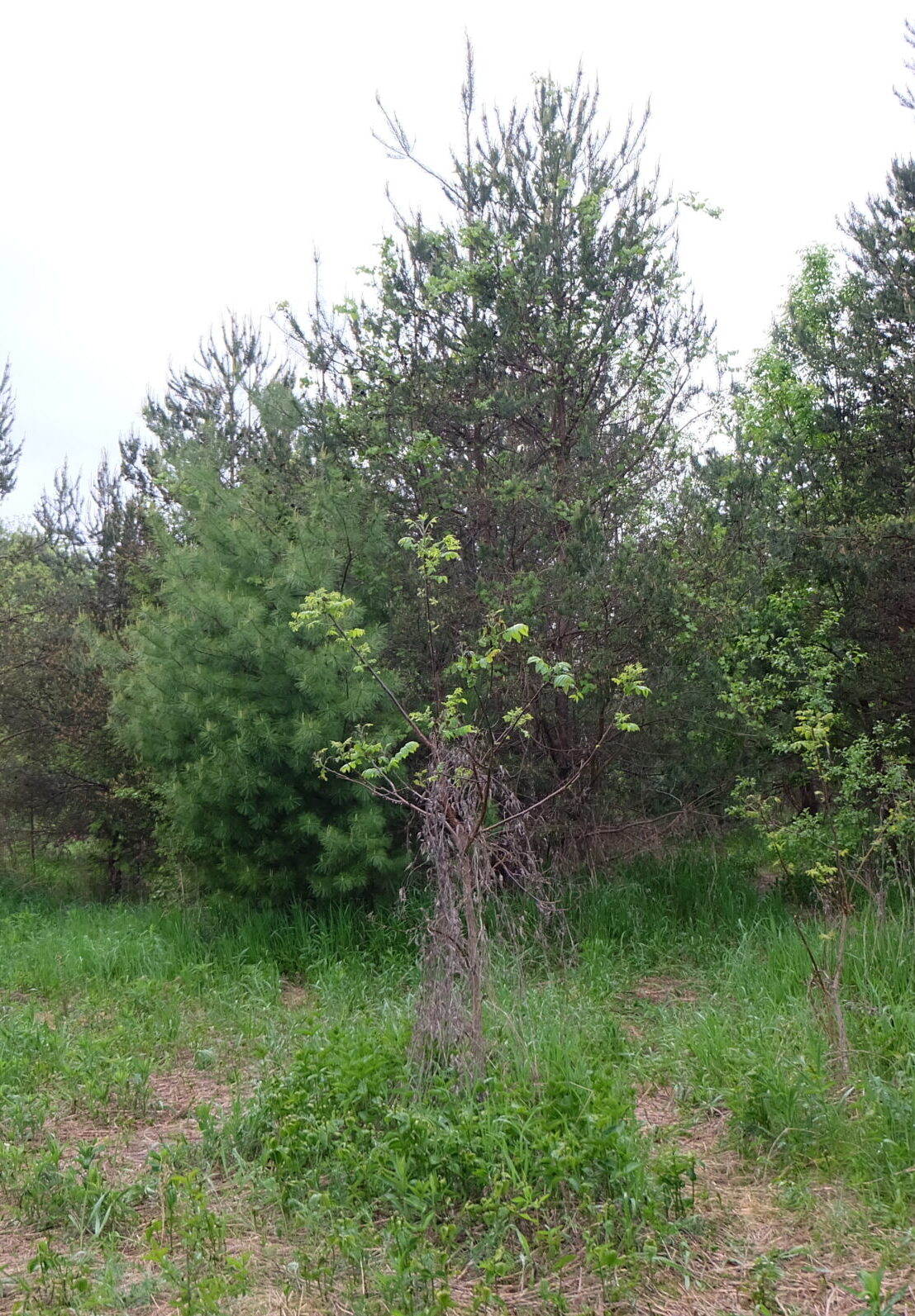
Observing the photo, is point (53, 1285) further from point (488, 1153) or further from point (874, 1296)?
point (874, 1296)

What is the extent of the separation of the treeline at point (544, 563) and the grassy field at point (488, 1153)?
1.81 meters

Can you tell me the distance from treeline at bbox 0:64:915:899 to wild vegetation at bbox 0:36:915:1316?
40 millimetres

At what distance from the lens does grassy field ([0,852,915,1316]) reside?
287 cm

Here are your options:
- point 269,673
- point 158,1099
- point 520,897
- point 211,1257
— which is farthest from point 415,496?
point 211,1257

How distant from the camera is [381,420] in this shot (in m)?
7.79

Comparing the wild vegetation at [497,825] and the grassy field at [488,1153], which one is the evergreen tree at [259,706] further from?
the grassy field at [488,1153]

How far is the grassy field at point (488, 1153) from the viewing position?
287 cm

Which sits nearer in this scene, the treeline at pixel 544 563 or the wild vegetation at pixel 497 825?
the wild vegetation at pixel 497 825

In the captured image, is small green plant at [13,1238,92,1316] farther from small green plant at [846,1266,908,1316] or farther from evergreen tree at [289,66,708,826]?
evergreen tree at [289,66,708,826]

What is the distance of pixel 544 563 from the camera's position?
7.38 metres

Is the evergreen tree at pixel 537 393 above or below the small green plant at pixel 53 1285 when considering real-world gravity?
above

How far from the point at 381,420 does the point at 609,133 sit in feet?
9.76

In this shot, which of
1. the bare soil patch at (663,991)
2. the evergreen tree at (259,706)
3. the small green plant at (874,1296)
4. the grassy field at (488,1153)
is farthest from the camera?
the evergreen tree at (259,706)

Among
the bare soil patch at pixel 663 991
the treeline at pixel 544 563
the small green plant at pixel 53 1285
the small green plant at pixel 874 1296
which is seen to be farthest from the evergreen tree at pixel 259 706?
the small green plant at pixel 874 1296
